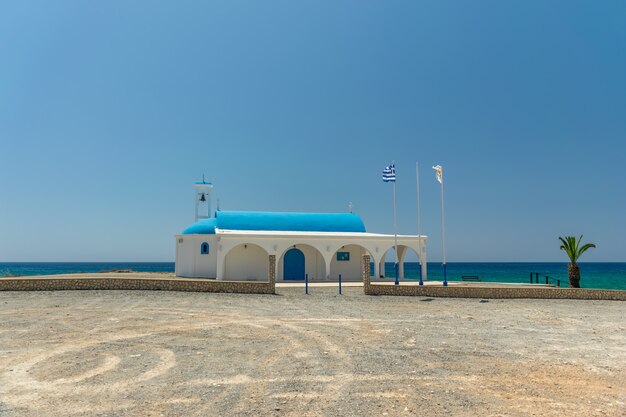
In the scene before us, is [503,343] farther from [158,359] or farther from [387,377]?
[158,359]

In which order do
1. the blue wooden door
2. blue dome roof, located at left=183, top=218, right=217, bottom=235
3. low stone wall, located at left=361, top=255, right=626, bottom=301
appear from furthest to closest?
1. the blue wooden door
2. blue dome roof, located at left=183, top=218, right=217, bottom=235
3. low stone wall, located at left=361, top=255, right=626, bottom=301

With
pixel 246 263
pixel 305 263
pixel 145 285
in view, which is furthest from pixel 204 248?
pixel 145 285

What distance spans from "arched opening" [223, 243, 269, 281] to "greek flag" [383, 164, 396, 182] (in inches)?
387

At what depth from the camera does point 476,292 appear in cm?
2394

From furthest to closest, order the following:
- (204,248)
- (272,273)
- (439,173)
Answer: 1. (204,248)
2. (439,173)
3. (272,273)

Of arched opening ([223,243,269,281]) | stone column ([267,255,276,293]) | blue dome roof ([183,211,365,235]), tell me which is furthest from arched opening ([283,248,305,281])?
stone column ([267,255,276,293])

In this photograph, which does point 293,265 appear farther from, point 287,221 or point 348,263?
point 287,221

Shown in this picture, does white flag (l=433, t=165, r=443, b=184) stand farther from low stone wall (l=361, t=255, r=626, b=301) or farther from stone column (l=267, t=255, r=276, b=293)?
stone column (l=267, t=255, r=276, b=293)

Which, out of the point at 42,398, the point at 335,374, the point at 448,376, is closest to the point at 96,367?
the point at 42,398

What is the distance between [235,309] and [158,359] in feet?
27.3

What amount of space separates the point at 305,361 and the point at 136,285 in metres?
16.9

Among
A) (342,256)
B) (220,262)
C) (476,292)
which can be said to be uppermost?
(342,256)

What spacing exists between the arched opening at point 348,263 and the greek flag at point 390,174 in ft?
22.9

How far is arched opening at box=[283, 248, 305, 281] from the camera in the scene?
32.4m
